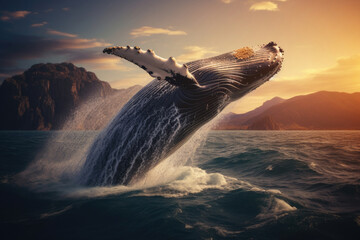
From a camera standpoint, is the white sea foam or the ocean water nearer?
the ocean water

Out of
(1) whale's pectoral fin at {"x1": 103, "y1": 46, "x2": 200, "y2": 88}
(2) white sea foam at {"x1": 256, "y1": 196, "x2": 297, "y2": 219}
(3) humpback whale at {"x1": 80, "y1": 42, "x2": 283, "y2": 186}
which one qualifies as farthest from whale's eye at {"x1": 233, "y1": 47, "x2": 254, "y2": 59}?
(2) white sea foam at {"x1": 256, "y1": 196, "x2": 297, "y2": 219}

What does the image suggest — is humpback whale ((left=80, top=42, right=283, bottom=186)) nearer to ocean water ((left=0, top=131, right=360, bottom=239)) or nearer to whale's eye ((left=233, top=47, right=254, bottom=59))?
whale's eye ((left=233, top=47, right=254, bottom=59))

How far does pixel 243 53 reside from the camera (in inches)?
177

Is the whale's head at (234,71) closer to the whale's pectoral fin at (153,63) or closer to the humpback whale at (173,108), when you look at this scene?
the humpback whale at (173,108)

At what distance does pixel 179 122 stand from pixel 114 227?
89.3 inches

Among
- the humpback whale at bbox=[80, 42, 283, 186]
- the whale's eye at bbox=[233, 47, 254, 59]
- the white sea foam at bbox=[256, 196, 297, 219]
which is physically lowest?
the white sea foam at bbox=[256, 196, 297, 219]

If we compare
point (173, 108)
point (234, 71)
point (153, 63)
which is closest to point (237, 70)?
point (234, 71)

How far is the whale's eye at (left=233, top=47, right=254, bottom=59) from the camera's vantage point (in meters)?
4.44

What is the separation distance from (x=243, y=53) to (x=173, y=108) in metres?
1.88

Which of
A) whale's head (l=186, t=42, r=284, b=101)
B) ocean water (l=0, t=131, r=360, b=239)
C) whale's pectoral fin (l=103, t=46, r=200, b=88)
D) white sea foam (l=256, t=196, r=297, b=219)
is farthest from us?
whale's head (l=186, t=42, r=284, b=101)

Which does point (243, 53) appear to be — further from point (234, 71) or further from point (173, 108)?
point (173, 108)

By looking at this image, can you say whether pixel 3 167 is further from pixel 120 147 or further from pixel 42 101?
pixel 42 101

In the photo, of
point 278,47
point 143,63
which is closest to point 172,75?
point 143,63

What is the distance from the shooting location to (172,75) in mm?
3400
